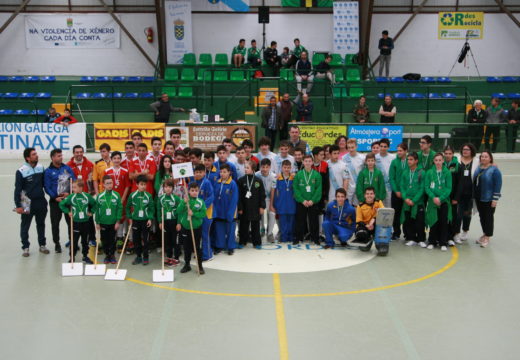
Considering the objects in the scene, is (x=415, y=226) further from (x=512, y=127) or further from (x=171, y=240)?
(x=512, y=127)

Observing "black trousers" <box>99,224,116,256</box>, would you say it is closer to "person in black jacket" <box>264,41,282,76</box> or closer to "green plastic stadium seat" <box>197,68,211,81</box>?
"green plastic stadium seat" <box>197,68,211,81</box>

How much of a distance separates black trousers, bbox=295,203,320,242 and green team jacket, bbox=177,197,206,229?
83.7 inches

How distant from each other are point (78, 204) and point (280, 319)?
395 centimetres

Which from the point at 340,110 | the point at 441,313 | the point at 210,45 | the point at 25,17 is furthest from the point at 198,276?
the point at 25,17

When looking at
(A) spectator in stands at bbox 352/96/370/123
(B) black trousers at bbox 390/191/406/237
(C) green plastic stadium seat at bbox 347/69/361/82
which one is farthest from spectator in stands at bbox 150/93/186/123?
(B) black trousers at bbox 390/191/406/237

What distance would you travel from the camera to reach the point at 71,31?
2770 centimetres

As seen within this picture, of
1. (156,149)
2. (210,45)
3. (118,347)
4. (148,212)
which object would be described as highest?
(210,45)

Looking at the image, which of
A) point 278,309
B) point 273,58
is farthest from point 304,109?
point 278,309

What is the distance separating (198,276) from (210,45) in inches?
823

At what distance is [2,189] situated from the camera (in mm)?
15211

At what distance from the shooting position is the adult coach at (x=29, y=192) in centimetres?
939

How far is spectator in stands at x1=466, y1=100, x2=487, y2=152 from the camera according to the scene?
19.3 m

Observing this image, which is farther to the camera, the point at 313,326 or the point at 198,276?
the point at 198,276

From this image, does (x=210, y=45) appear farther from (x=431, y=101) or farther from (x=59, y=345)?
(x=59, y=345)
